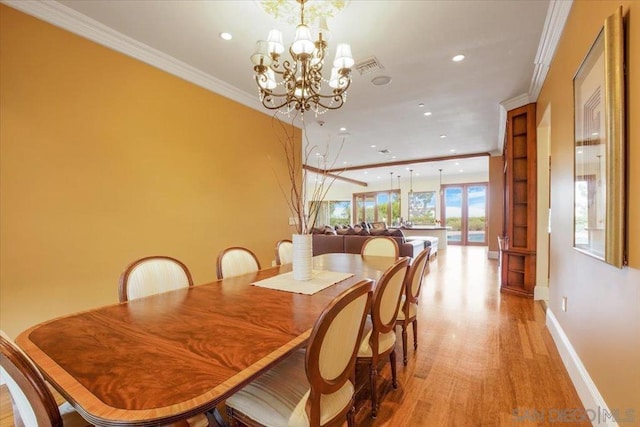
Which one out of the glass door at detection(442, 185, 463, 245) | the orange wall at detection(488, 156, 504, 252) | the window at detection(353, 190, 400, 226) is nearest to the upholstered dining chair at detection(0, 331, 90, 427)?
the orange wall at detection(488, 156, 504, 252)

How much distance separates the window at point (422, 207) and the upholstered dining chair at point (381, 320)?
10811 millimetres

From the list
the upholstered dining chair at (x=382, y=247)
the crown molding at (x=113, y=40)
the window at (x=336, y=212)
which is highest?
the crown molding at (x=113, y=40)

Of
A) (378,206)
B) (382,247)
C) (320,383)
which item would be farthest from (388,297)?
(378,206)

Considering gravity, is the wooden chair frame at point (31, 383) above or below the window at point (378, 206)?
below

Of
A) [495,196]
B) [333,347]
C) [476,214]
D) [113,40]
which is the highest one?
[113,40]

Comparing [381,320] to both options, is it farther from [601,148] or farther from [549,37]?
[549,37]

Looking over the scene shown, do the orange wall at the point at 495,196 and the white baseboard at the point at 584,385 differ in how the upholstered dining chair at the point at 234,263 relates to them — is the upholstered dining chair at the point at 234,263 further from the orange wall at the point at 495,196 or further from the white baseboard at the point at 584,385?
the orange wall at the point at 495,196

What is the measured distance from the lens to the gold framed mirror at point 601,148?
127 centimetres

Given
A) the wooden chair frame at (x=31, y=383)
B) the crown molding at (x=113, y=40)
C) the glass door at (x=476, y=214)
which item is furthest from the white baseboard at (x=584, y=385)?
the glass door at (x=476, y=214)

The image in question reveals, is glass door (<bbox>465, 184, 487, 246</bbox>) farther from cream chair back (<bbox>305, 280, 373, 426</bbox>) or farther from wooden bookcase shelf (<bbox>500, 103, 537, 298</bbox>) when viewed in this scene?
cream chair back (<bbox>305, 280, 373, 426</bbox>)

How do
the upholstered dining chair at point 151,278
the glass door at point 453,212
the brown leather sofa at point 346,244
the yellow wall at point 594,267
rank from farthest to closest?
1. the glass door at point 453,212
2. the brown leather sofa at point 346,244
3. the upholstered dining chair at point 151,278
4. the yellow wall at point 594,267

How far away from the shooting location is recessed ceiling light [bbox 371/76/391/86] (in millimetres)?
3362

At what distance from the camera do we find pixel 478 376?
204 cm

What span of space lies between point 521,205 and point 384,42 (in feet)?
9.79
